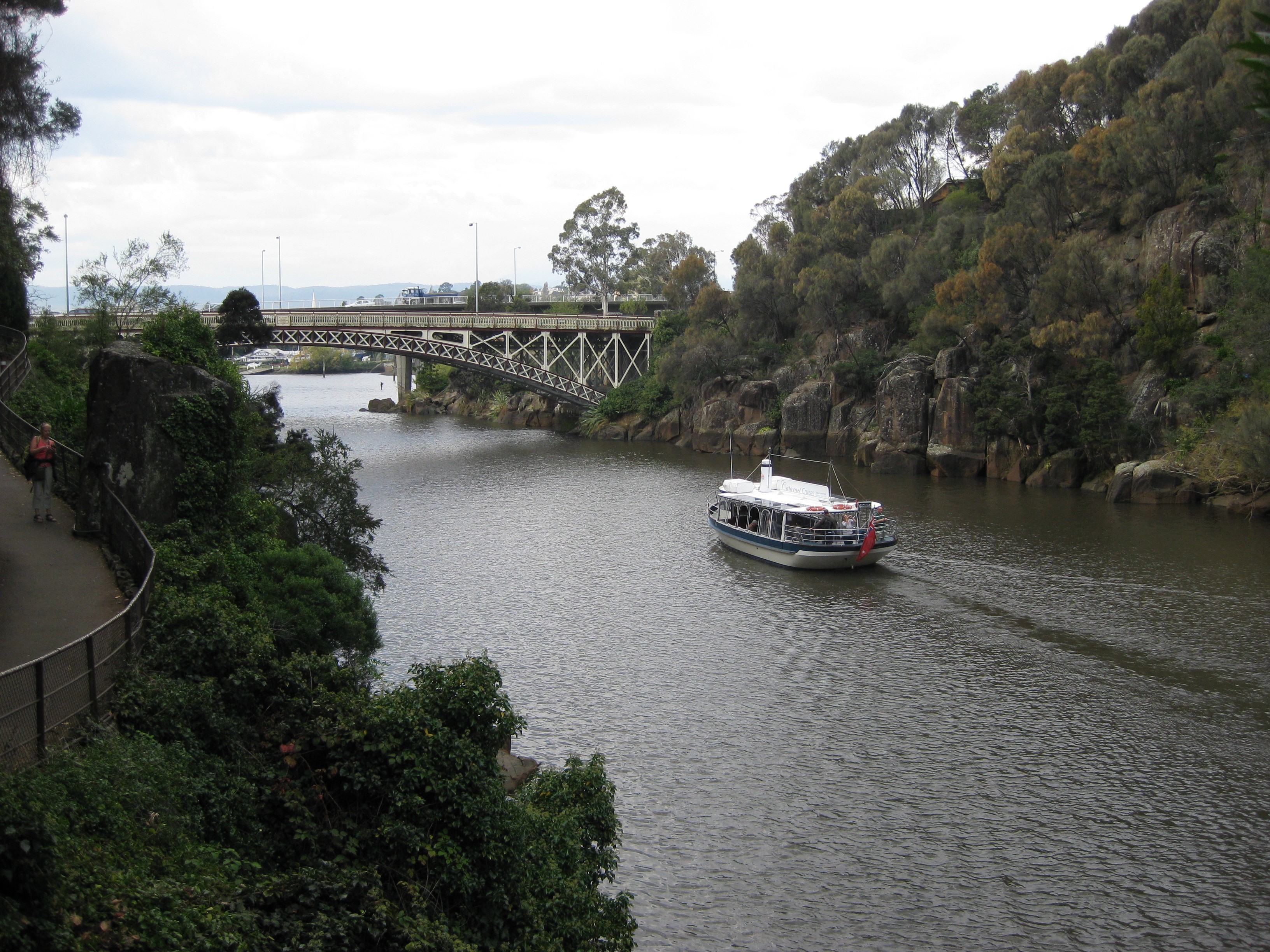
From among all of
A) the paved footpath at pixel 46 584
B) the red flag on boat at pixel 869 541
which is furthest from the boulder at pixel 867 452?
the paved footpath at pixel 46 584

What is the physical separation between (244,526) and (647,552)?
20.0m

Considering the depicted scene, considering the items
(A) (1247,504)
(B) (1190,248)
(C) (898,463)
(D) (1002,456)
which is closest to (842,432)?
(C) (898,463)

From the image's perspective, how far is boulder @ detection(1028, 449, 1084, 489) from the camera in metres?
54.5

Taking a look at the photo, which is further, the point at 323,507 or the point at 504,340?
the point at 504,340

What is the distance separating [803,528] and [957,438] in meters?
23.9

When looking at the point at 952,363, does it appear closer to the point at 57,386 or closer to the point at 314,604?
the point at 314,604

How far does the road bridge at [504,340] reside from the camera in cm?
8150

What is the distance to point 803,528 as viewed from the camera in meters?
40.3

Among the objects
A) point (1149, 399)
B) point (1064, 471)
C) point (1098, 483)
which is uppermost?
point (1149, 399)

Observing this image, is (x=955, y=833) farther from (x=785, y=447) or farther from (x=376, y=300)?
(x=376, y=300)

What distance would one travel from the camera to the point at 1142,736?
76.7 ft

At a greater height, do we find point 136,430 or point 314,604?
point 136,430

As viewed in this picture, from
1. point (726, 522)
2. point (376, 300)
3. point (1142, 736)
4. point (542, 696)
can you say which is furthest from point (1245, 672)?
point (376, 300)

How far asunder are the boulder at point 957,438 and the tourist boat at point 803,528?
698 inches
